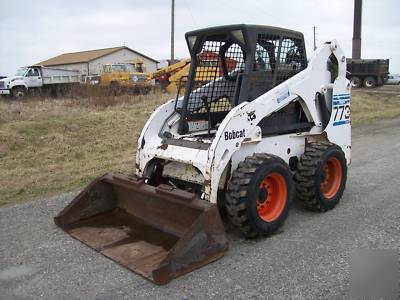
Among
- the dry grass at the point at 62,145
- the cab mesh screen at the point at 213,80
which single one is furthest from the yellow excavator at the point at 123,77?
the cab mesh screen at the point at 213,80

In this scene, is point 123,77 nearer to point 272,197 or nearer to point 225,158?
point 272,197

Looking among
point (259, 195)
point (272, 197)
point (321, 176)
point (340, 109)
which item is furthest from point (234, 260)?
point (340, 109)

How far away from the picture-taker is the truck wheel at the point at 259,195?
168 inches

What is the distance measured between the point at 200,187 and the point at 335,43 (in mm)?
2584

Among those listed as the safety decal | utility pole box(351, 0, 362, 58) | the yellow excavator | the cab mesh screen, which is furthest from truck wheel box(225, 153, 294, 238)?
utility pole box(351, 0, 362, 58)

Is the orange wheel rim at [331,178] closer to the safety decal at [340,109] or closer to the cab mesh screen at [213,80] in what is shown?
the safety decal at [340,109]

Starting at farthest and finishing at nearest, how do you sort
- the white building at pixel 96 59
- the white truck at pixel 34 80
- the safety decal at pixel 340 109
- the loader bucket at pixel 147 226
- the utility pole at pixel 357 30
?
the white building at pixel 96 59 < the utility pole at pixel 357 30 < the white truck at pixel 34 80 < the safety decal at pixel 340 109 < the loader bucket at pixel 147 226

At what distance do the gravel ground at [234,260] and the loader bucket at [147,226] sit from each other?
106 millimetres

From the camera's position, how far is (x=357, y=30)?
119 feet

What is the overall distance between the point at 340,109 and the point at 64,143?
6281mm

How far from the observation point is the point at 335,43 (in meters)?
5.69

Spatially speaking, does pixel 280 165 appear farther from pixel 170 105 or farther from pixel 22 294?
pixel 22 294

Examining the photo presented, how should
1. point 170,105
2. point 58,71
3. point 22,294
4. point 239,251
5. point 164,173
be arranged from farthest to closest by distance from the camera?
point 58,71 → point 170,105 → point 164,173 → point 239,251 → point 22,294

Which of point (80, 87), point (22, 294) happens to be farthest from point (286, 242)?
point (80, 87)
